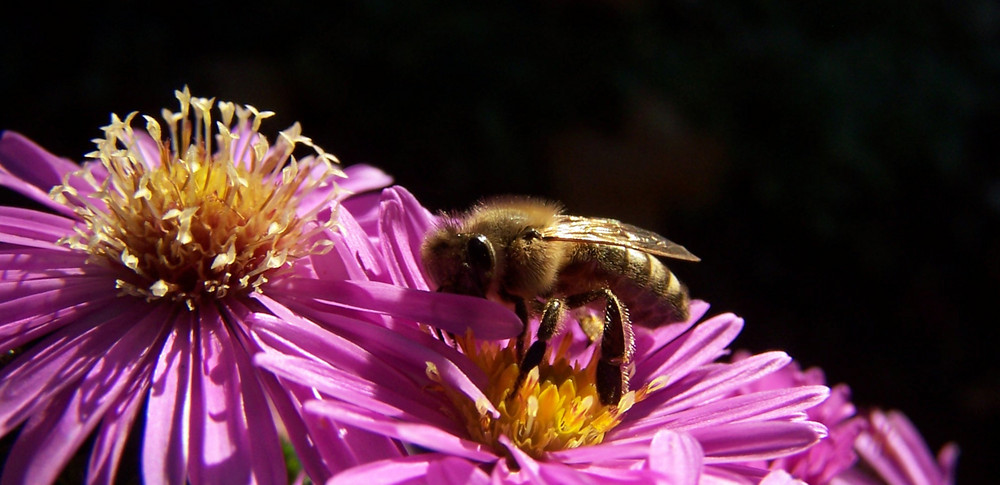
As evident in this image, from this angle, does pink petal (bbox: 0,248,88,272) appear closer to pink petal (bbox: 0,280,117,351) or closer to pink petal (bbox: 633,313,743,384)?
pink petal (bbox: 0,280,117,351)

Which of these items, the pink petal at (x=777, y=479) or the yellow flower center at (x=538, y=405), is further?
the yellow flower center at (x=538, y=405)

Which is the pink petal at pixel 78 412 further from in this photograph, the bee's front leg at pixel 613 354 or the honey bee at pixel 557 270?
the bee's front leg at pixel 613 354

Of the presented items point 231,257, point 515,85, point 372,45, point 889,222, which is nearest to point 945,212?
point 889,222

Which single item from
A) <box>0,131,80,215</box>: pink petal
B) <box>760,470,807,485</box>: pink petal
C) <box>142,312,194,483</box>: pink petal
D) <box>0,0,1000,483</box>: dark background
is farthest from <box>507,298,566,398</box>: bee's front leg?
<box>0,0,1000,483</box>: dark background

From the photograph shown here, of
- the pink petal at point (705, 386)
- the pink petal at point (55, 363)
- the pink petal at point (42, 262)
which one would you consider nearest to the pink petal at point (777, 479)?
the pink petal at point (705, 386)

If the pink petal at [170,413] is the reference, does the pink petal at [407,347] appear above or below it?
above

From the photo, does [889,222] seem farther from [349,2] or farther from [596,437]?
[596,437]
